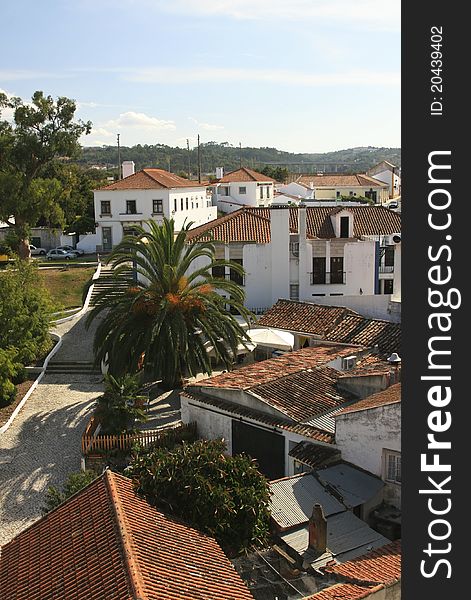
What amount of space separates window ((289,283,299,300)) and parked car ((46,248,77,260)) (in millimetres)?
24695

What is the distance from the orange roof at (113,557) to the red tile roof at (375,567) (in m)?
1.89

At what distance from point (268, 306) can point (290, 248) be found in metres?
2.94

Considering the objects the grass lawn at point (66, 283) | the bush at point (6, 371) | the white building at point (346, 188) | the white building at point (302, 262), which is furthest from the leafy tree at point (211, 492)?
the white building at point (346, 188)

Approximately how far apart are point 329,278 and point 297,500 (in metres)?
18.7

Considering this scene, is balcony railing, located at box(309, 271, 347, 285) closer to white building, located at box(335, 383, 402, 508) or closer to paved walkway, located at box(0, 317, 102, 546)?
paved walkway, located at box(0, 317, 102, 546)

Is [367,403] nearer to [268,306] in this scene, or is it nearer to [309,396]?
[309,396]

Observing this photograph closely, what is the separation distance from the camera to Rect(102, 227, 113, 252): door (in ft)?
175

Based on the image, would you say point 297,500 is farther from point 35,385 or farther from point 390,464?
point 35,385

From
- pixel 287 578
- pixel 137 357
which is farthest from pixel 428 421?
pixel 137 357

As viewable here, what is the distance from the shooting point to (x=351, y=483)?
16.1 m

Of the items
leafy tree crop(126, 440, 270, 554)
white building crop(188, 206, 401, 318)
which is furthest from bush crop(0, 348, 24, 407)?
white building crop(188, 206, 401, 318)

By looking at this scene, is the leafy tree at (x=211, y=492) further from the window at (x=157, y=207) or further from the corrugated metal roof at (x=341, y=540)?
the window at (x=157, y=207)

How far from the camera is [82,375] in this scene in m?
29.5

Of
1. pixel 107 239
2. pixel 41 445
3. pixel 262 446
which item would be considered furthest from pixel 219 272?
pixel 107 239
